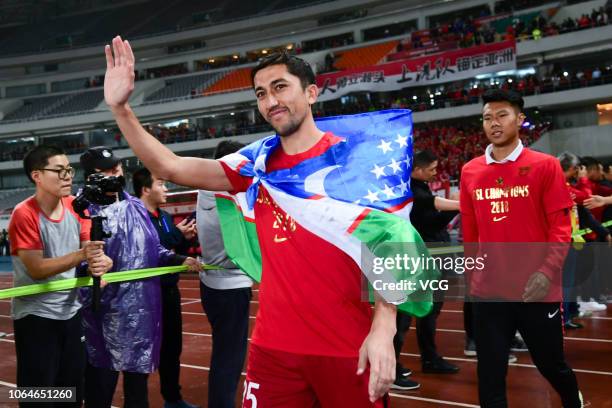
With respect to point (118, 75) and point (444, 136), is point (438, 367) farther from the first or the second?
point (444, 136)

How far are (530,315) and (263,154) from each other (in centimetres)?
184

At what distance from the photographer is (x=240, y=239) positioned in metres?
2.72

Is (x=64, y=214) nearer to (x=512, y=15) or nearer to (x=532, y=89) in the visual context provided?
(x=532, y=89)

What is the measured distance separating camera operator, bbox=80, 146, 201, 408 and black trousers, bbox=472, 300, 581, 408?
6.37ft

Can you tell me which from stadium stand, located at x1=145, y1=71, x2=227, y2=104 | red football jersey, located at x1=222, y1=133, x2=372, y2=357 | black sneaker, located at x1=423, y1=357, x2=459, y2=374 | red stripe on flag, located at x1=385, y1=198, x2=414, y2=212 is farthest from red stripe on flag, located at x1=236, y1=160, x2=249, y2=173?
stadium stand, located at x1=145, y1=71, x2=227, y2=104

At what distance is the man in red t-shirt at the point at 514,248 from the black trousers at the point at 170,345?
91.4 inches

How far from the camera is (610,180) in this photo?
9297 mm

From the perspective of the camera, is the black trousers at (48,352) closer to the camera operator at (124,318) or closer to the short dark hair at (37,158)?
the camera operator at (124,318)

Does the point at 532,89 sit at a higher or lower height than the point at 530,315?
higher

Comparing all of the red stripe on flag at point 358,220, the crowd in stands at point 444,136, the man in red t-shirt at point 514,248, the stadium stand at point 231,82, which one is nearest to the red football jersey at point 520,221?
the man in red t-shirt at point 514,248

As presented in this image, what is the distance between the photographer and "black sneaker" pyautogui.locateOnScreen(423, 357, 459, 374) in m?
5.96

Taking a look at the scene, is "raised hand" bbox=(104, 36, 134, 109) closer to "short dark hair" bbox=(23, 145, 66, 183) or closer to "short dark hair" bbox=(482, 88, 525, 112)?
"short dark hair" bbox=(23, 145, 66, 183)

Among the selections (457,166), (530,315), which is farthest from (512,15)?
(530,315)

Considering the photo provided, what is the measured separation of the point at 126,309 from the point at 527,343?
7.57 feet
